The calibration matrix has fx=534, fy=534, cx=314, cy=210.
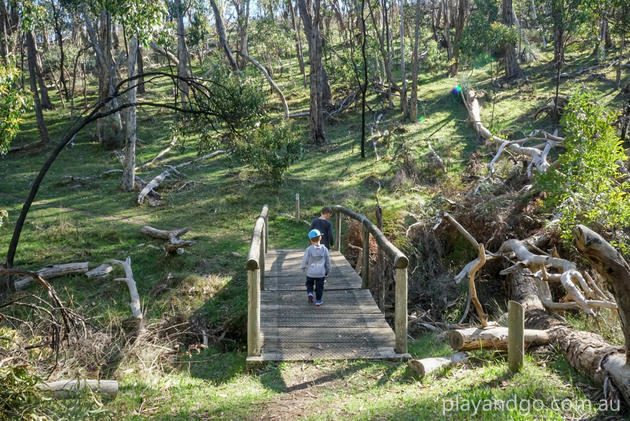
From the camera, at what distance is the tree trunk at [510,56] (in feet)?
106

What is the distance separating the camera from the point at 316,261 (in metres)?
8.10

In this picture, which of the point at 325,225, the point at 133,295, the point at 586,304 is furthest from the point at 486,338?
the point at 133,295

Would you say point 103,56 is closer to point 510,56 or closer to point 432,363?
point 510,56

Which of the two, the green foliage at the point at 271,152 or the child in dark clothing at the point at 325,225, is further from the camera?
the green foliage at the point at 271,152

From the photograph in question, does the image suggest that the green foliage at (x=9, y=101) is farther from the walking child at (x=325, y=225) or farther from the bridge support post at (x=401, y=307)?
the bridge support post at (x=401, y=307)

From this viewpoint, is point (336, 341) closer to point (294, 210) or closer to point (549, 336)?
point (549, 336)

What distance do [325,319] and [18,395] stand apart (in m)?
4.32

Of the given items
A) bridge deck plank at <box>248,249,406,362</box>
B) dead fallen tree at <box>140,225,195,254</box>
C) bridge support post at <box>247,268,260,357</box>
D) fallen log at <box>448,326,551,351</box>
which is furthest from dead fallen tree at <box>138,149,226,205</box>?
fallen log at <box>448,326,551,351</box>

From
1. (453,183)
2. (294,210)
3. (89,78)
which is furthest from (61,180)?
(89,78)

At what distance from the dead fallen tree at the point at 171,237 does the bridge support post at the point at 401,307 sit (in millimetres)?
7651

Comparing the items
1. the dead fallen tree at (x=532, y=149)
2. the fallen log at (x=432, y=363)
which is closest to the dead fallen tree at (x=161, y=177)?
the dead fallen tree at (x=532, y=149)

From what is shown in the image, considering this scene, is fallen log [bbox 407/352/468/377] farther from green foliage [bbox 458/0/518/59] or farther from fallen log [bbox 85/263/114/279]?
green foliage [bbox 458/0/518/59]

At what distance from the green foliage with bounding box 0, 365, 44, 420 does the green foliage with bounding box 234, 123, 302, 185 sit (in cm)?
1380

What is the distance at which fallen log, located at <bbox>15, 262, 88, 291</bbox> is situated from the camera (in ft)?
38.5
